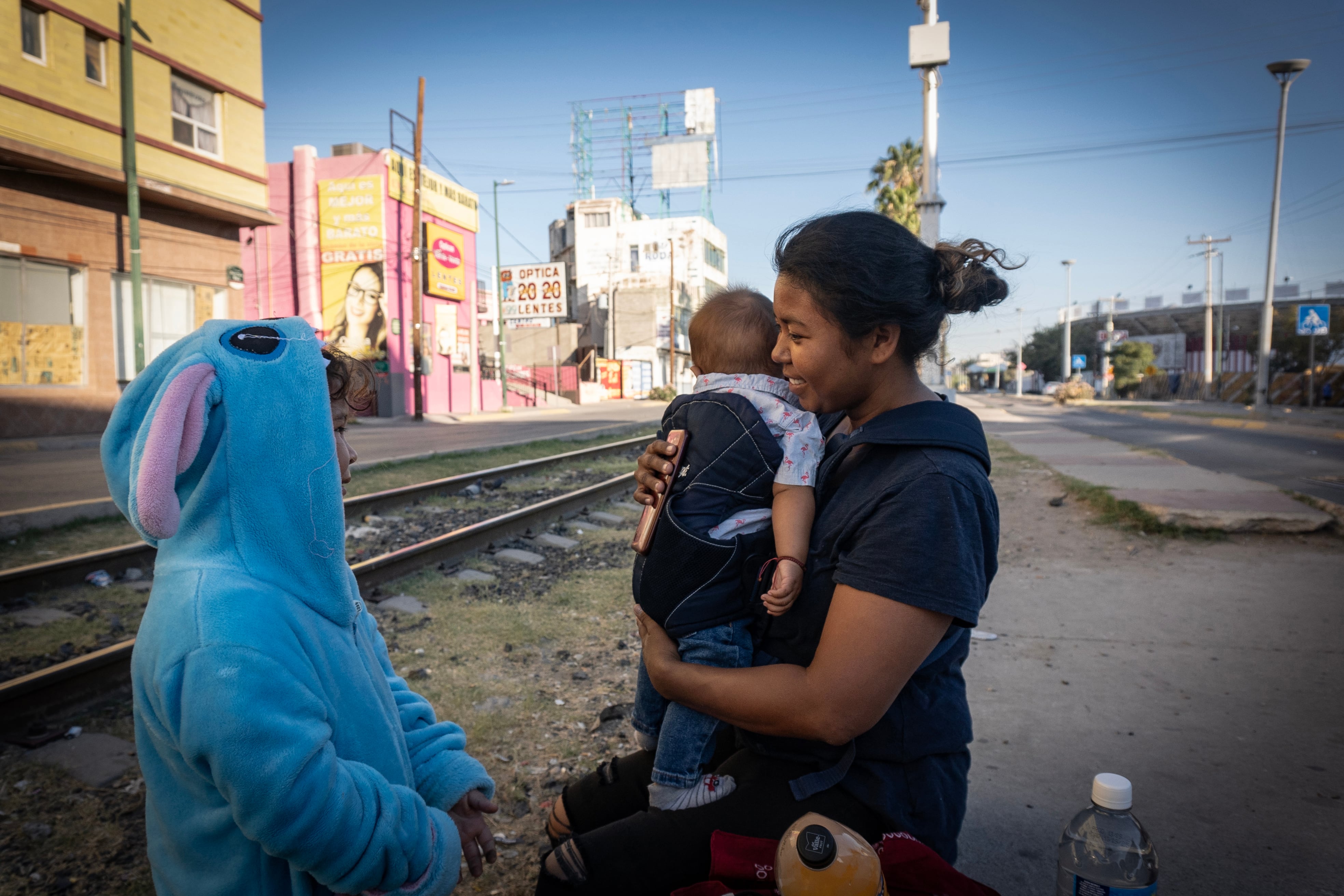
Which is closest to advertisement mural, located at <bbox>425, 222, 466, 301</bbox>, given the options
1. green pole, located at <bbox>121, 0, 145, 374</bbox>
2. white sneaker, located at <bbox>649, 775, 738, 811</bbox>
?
green pole, located at <bbox>121, 0, 145, 374</bbox>

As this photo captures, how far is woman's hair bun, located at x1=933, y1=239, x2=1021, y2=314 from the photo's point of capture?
172 cm

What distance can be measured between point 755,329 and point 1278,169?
29.9m

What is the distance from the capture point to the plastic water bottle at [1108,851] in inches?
61.7

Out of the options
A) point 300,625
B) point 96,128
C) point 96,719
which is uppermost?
point 96,128

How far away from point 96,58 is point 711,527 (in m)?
19.9

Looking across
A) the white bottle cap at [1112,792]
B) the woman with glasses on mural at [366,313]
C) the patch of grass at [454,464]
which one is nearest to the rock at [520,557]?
the patch of grass at [454,464]

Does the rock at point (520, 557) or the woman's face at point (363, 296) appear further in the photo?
the woman's face at point (363, 296)

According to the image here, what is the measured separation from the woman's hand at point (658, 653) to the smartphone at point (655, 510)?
16 cm

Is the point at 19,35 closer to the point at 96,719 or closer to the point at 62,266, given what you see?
the point at 62,266

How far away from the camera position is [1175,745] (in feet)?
10.6

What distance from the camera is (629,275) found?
5662 centimetres

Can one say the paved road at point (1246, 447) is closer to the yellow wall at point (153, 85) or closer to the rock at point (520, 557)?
the rock at point (520, 557)

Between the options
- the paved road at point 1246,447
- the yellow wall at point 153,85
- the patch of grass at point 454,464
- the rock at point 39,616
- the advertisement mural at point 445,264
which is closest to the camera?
the rock at point 39,616

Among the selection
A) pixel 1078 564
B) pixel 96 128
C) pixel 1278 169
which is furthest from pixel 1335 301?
pixel 96 128
